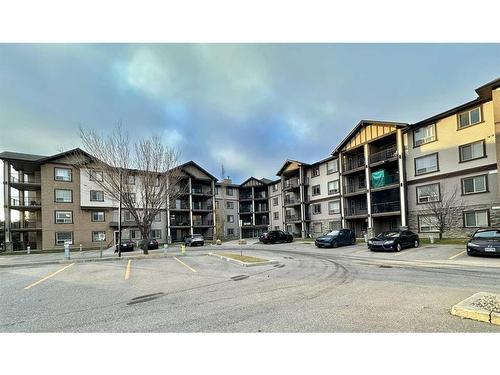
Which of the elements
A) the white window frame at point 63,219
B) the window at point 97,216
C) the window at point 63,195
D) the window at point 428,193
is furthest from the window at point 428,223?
the window at point 63,195

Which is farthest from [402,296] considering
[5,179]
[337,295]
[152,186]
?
[5,179]

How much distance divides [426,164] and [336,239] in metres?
11.9

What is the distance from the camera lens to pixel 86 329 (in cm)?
519

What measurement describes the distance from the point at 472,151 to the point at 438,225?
6.83 meters

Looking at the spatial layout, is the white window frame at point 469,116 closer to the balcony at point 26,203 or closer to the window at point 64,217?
the window at point 64,217

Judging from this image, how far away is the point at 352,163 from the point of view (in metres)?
34.8

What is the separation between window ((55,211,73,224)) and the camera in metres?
34.6

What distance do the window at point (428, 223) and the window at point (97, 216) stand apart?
39.2m

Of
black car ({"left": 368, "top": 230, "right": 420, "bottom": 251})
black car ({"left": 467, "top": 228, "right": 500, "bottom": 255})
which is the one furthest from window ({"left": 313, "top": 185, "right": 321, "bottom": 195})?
black car ({"left": 467, "top": 228, "right": 500, "bottom": 255})

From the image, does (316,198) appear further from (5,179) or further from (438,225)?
(5,179)

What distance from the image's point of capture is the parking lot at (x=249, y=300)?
16.7ft

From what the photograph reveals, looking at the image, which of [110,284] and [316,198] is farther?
[316,198]

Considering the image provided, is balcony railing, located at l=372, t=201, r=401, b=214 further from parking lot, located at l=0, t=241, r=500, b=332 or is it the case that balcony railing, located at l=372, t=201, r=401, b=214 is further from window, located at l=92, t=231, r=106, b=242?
window, located at l=92, t=231, r=106, b=242

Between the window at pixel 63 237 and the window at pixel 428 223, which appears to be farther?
the window at pixel 63 237
